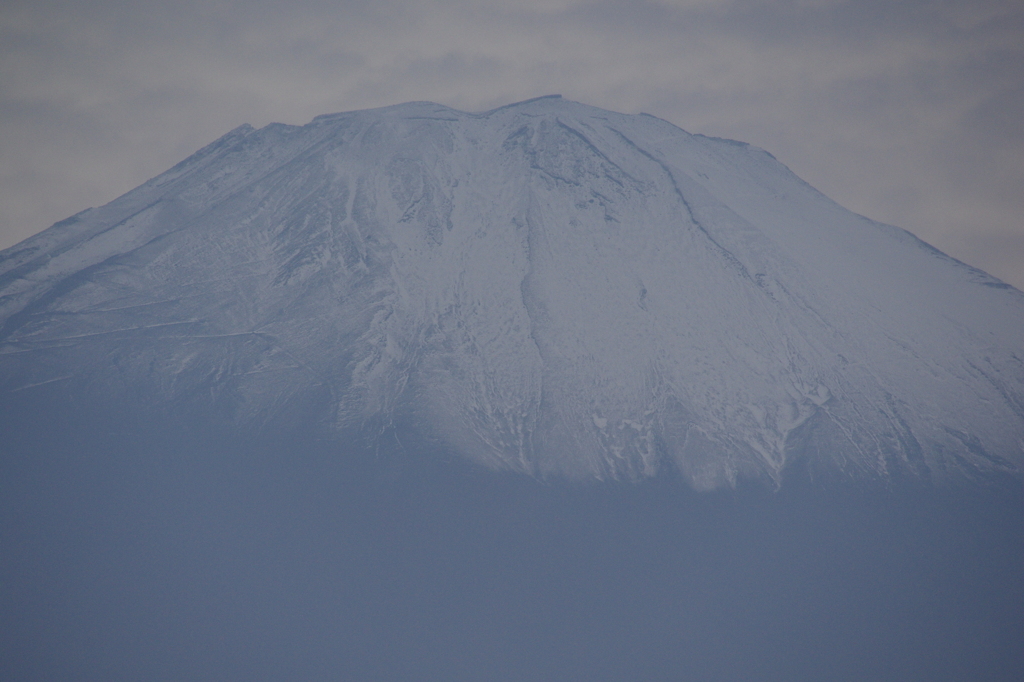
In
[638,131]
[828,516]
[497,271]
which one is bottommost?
[828,516]

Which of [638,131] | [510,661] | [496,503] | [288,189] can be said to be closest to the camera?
[510,661]

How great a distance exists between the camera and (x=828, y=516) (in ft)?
216

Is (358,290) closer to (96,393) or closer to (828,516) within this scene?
(96,393)

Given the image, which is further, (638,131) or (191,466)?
(638,131)

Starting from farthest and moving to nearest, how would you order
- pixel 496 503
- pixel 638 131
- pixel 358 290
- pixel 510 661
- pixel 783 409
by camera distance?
pixel 638 131, pixel 358 290, pixel 783 409, pixel 496 503, pixel 510 661

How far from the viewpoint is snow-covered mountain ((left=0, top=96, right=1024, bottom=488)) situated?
2670 inches

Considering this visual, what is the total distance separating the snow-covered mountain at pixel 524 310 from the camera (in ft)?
222

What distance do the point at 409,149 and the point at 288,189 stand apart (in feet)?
34.7

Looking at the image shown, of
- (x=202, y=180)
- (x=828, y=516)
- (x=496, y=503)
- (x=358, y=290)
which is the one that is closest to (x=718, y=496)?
(x=828, y=516)

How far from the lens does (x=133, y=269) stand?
2968 inches

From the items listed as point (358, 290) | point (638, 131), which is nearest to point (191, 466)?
point (358, 290)

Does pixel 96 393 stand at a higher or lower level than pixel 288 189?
lower

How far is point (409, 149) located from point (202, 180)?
1661 cm

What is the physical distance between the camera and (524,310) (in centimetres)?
7469
